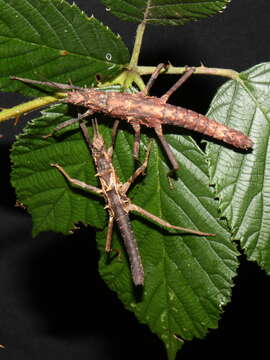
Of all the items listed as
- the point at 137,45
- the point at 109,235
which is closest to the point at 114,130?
the point at 137,45

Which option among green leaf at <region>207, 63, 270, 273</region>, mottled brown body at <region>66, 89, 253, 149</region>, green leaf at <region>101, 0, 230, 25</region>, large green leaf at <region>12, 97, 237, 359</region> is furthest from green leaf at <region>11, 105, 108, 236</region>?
green leaf at <region>207, 63, 270, 273</region>

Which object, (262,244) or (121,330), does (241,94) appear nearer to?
(262,244)

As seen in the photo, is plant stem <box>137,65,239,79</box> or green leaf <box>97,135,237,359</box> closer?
plant stem <box>137,65,239,79</box>

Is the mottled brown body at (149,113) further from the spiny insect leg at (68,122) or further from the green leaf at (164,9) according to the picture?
the green leaf at (164,9)

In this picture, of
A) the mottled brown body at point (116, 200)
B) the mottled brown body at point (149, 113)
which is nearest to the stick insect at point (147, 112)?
the mottled brown body at point (149, 113)

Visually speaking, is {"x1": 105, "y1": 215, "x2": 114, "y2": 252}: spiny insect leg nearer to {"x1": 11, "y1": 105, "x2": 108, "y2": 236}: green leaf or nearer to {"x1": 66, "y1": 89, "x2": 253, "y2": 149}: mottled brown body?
{"x1": 11, "y1": 105, "x2": 108, "y2": 236}: green leaf

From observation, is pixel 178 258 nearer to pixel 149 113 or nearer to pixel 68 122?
pixel 149 113
